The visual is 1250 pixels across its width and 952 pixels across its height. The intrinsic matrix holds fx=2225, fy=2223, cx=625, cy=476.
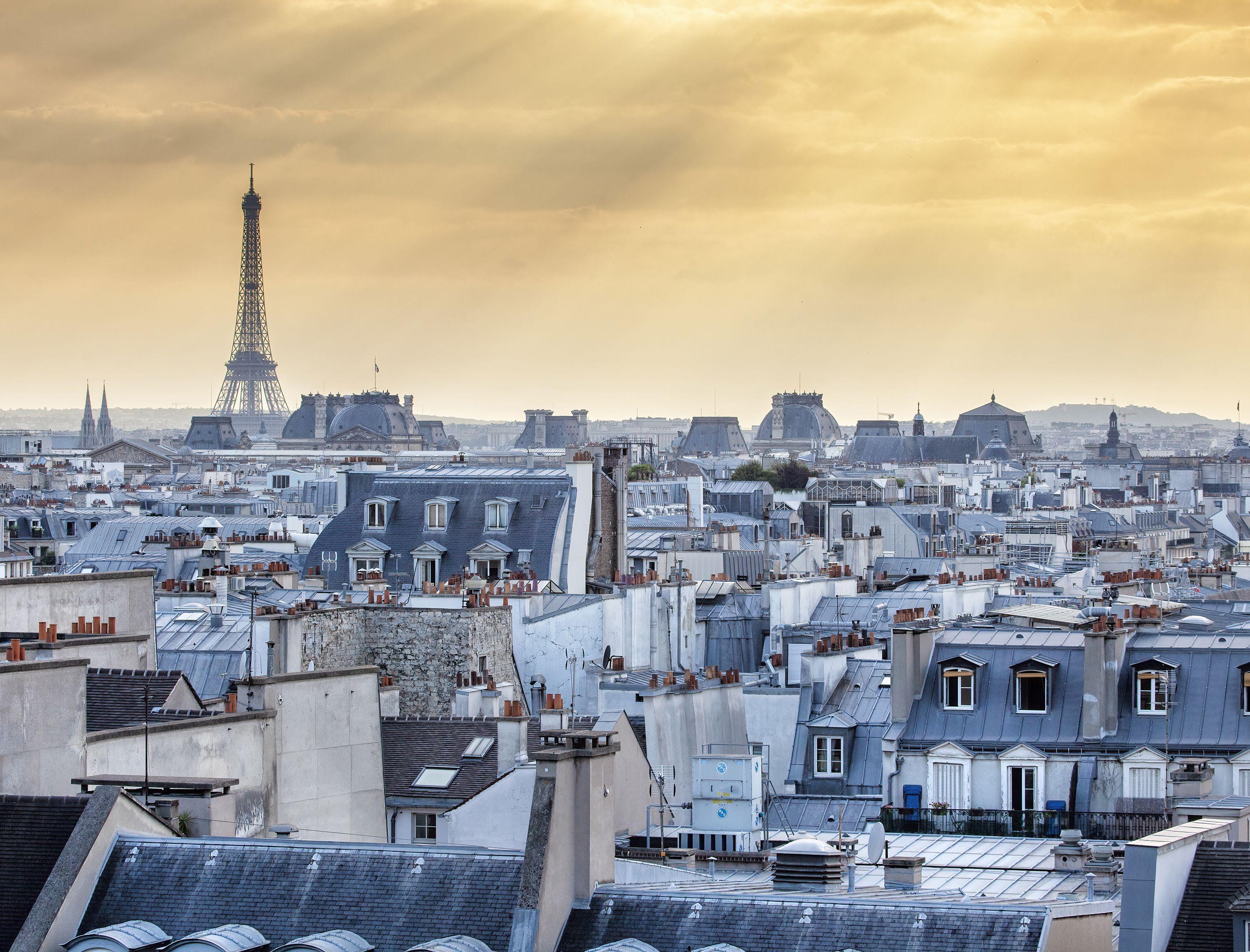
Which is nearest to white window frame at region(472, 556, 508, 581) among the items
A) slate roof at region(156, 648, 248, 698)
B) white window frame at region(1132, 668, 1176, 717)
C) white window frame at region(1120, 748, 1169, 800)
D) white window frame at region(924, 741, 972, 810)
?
slate roof at region(156, 648, 248, 698)

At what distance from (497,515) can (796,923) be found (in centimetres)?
2809

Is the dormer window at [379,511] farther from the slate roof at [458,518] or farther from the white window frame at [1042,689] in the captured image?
the white window frame at [1042,689]

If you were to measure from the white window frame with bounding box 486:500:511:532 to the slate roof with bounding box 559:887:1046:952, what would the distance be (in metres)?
27.2

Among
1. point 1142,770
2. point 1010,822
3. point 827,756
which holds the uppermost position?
point 1142,770

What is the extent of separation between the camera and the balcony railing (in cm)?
2436

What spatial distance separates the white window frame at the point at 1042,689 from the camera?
26438 mm

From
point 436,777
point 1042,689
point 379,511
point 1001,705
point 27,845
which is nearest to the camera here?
point 27,845

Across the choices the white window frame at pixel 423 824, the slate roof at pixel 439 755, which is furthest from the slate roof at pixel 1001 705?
the white window frame at pixel 423 824

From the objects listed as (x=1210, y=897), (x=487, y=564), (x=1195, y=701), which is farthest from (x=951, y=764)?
(x=487, y=564)

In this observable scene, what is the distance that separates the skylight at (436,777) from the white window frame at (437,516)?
19850mm

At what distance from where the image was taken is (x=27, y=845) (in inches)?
620

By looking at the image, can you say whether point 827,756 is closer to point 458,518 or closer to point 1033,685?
point 1033,685

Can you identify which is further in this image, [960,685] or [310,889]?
[960,685]

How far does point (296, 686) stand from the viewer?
2080 centimetres
